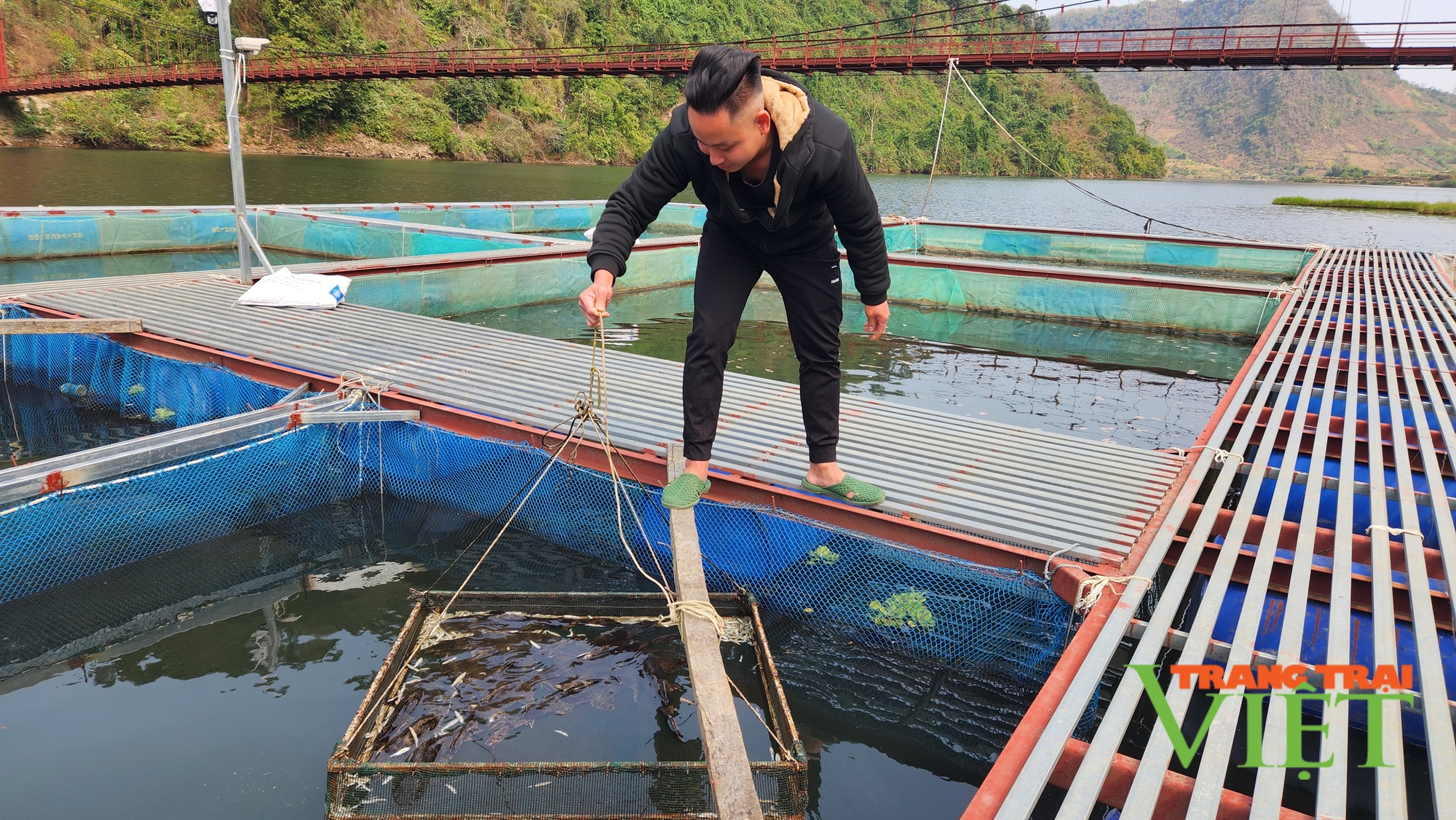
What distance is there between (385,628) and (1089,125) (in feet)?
334

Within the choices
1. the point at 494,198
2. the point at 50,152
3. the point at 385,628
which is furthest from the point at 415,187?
the point at 385,628

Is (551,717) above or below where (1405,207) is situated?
below

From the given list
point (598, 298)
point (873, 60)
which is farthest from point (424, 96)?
point (598, 298)

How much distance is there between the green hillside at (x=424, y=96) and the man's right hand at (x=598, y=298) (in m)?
24.3

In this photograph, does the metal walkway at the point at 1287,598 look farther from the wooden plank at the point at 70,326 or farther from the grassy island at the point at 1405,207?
the grassy island at the point at 1405,207

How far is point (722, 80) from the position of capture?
207 centimetres

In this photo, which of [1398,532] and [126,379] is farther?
[126,379]

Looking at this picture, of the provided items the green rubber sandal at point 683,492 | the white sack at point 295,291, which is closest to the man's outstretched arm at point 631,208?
the green rubber sandal at point 683,492

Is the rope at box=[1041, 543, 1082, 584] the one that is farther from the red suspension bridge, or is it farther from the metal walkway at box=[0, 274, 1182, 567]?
the red suspension bridge

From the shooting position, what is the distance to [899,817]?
7.22ft

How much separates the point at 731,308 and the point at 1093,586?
1.36 m

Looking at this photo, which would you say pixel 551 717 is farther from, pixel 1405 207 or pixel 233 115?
pixel 1405 207

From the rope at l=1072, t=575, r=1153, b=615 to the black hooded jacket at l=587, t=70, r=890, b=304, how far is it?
113cm

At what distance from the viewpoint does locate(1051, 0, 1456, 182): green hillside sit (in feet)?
467
